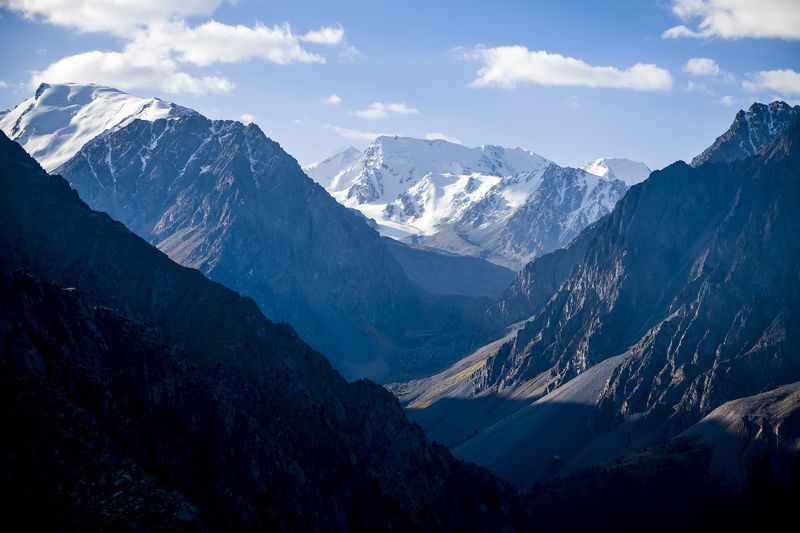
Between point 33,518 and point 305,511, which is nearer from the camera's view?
point 33,518

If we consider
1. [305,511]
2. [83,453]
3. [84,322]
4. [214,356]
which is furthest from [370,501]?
[83,453]

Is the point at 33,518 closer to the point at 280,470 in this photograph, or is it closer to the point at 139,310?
the point at 280,470

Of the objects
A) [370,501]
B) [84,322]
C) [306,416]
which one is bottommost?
[370,501]

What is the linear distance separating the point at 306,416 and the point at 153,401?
4044 centimetres

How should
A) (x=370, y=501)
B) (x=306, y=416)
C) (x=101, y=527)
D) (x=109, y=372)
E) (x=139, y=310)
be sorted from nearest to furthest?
1. (x=101, y=527)
2. (x=109, y=372)
3. (x=370, y=501)
4. (x=306, y=416)
5. (x=139, y=310)

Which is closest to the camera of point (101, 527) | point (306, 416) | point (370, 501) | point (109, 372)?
point (101, 527)

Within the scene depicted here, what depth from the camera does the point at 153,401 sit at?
14612 cm

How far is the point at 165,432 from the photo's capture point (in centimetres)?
14288

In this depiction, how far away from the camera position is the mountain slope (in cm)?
9562

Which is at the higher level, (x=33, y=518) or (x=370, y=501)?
→ (x=33, y=518)

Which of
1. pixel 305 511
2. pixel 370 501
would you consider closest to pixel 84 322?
pixel 305 511

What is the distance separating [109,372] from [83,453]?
45817 millimetres

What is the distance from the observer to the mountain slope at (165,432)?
3765 inches

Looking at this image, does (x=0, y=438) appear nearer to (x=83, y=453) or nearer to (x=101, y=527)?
(x=83, y=453)
